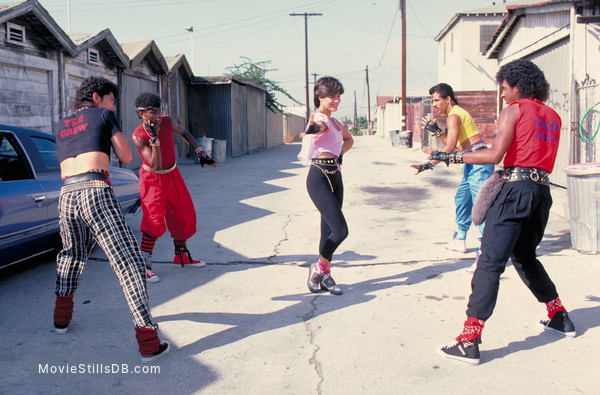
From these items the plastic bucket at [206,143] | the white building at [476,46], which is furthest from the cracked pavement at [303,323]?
the white building at [476,46]

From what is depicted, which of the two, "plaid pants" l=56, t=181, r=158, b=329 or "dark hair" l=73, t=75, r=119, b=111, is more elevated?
"dark hair" l=73, t=75, r=119, b=111

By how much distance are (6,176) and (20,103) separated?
5.99 metres

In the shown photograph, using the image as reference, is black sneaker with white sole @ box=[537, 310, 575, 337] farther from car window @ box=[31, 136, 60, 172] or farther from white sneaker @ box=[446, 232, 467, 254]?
car window @ box=[31, 136, 60, 172]

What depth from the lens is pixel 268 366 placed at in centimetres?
332

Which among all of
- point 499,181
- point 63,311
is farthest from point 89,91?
point 499,181

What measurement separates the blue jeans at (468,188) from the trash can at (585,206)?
3.24ft

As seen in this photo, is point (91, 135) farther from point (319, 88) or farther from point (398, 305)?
point (398, 305)

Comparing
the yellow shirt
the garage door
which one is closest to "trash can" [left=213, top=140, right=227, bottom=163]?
the garage door

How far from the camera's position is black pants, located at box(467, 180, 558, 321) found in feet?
10.9

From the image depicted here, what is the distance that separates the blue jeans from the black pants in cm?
192

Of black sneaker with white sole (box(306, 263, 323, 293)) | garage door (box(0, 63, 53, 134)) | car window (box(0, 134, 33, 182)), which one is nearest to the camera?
black sneaker with white sole (box(306, 263, 323, 293))

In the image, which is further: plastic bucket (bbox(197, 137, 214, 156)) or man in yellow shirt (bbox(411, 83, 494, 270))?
plastic bucket (bbox(197, 137, 214, 156))

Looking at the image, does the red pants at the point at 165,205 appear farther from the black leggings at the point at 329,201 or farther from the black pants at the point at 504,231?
the black pants at the point at 504,231

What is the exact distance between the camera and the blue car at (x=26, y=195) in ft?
15.3
